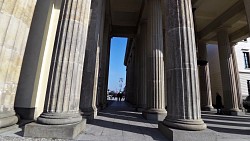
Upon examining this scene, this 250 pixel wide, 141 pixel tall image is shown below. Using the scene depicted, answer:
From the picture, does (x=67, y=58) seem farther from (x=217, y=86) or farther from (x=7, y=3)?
(x=217, y=86)

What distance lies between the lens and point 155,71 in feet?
35.8

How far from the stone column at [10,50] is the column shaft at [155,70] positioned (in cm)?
773

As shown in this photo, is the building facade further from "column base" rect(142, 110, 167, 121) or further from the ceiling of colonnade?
the ceiling of colonnade

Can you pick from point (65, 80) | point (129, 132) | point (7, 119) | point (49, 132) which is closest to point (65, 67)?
point (65, 80)

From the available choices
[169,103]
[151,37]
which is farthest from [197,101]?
[151,37]

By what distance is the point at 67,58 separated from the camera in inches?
227

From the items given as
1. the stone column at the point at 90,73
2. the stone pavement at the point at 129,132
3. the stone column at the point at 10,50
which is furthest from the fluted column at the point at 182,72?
the stone column at the point at 10,50

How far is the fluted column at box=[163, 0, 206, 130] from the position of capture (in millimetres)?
5617

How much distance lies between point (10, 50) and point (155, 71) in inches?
336

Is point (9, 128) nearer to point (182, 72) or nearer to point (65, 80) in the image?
point (65, 80)

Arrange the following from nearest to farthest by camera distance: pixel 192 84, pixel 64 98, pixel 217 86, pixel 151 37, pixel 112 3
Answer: pixel 64 98 < pixel 192 84 < pixel 151 37 < pixel 112 3 < pixel 217 86

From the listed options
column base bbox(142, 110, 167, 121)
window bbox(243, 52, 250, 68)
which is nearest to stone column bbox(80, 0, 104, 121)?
column base bbox(142, 110, 167, 121)

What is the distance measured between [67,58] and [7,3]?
11.3 ft

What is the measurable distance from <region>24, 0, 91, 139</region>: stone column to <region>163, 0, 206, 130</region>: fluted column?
12.6ft
